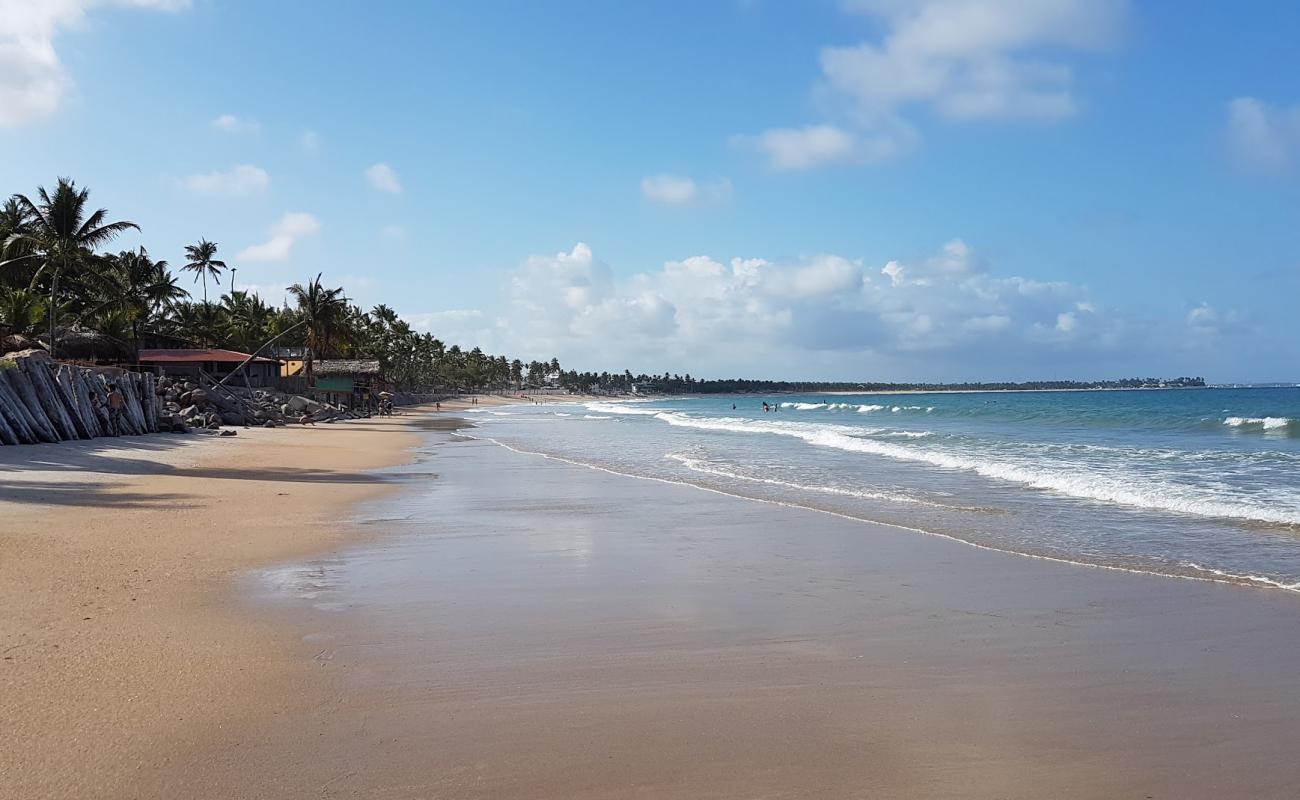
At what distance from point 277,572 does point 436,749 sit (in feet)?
16.0

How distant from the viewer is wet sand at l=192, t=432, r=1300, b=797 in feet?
12.7

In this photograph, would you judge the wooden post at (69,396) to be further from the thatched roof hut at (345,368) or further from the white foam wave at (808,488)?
the thatched roof hut at (345,368)

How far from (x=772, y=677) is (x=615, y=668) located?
1.00 m

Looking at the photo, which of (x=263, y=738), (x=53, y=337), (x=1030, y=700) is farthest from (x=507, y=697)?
(x=53, y=337)

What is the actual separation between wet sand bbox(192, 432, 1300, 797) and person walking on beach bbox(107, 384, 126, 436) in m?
19.0

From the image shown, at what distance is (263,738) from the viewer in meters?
4.17

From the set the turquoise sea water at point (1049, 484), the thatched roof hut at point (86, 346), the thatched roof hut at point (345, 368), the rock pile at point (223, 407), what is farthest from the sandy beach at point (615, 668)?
the thatched roof hut at point (345, 368)

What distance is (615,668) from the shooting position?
5.38m

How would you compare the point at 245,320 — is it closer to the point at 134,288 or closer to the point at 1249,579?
the point at 134,288

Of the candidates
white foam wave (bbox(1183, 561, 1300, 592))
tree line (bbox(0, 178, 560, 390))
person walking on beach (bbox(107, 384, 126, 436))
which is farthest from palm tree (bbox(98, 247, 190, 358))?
white foam wave (bbox(1183, 561, 1300, 592))

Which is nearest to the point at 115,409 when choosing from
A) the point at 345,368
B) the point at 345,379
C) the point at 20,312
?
the point at 20,312

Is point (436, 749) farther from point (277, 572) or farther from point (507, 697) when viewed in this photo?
point (277, 572)

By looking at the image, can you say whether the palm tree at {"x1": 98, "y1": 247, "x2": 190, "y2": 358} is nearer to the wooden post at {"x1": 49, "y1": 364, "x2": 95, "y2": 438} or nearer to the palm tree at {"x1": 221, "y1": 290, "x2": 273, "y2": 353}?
the palm tree at {"x1": 221, "y1": 290, "x2": 273, "y2": 353}

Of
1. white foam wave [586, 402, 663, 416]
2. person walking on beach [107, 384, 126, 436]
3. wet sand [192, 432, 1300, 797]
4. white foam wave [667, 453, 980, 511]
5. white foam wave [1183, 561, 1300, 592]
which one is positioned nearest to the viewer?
wet sand [192, 432, 1300, 797]
